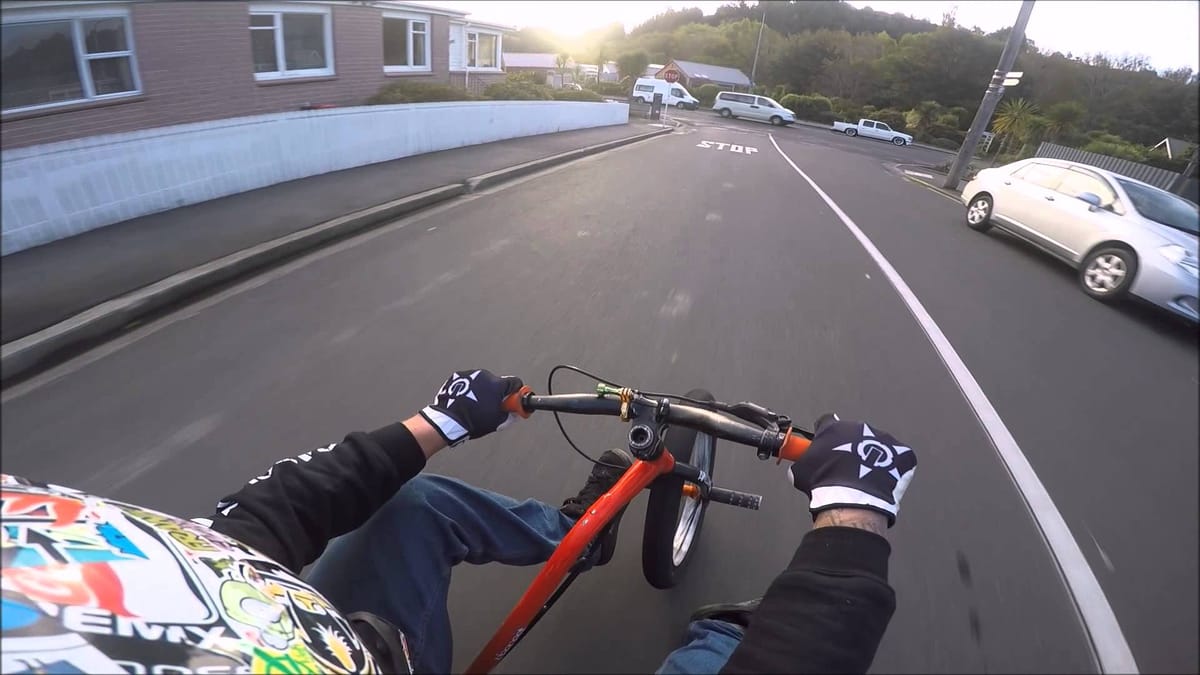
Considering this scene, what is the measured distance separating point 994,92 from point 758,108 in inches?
165

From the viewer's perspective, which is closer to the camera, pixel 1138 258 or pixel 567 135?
pixel 1138 258

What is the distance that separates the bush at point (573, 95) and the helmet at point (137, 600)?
20.3m

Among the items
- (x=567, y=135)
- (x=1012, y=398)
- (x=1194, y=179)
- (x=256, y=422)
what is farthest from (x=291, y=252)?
(x=567, y=135)

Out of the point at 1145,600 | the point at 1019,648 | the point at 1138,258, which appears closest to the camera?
the point at 1145,600

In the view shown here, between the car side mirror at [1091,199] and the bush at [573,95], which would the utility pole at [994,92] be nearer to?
the car side mirror at [1091,199]

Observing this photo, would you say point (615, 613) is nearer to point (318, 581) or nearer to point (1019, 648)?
point (318, 581)

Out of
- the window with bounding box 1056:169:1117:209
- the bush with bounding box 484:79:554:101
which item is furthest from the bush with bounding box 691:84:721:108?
the bush with bounding box 484:79:554:101

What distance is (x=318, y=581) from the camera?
62.4 inches

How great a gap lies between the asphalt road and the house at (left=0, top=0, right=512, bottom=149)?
14.0 inches

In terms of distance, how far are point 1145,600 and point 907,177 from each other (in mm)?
3793

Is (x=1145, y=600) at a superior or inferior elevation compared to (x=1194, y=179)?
inferior

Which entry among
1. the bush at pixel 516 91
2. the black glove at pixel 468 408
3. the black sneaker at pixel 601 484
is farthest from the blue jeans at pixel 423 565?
the bush at pixel 516 91

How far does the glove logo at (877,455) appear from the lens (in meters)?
1.48

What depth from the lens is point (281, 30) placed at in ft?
3.47
